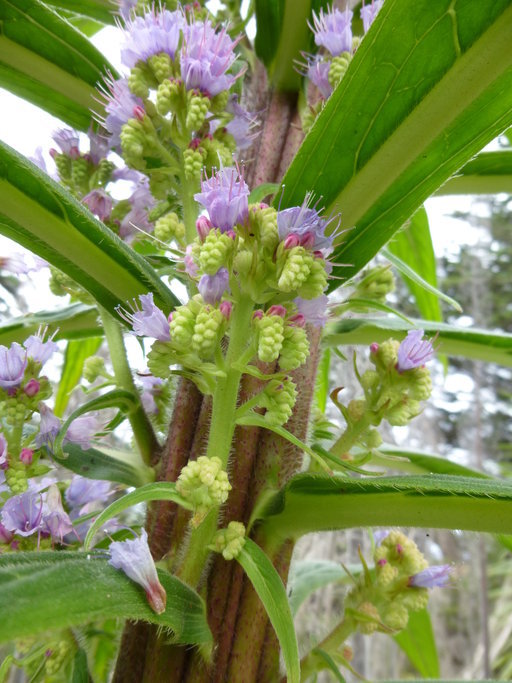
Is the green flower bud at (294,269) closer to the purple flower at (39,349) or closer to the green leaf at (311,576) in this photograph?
the purple flower at (39,349)

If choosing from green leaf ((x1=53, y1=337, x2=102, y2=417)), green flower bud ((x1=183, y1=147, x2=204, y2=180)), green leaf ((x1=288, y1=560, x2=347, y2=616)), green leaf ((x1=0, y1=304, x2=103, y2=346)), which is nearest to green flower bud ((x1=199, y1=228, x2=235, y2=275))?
green flower bud ((x1=183, y1=147, x2=204, y2=180))

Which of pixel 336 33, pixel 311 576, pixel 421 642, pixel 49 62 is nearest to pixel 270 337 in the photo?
pixel 336 33

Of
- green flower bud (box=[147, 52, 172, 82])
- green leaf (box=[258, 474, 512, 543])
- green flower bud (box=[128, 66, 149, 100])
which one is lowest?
green leaf (box=[258, 474, 512, 543])

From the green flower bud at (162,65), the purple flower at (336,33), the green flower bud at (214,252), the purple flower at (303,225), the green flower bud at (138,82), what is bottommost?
the green flower bud at (214,252)

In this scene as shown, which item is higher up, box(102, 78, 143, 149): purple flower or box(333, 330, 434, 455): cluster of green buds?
box(102, 78, 143, 149): purple flower

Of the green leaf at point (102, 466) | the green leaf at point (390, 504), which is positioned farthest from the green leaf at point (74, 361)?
the green leaf at point (390, 504)

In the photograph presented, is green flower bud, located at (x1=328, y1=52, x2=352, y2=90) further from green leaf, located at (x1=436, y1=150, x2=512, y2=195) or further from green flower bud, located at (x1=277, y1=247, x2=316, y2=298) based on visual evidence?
green flower bud, located at (x1=277, y1=247, x2=316, y2=298)

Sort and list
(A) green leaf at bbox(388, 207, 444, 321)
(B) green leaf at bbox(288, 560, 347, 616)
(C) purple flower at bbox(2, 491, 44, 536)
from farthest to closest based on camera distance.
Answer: (A) green leaf at bbox(388, 207, 444, 321)
(B) green leaf at bbox(288, 560, 347, 616)
(C) purple flower at bbox(2, 491, 44, 536)
